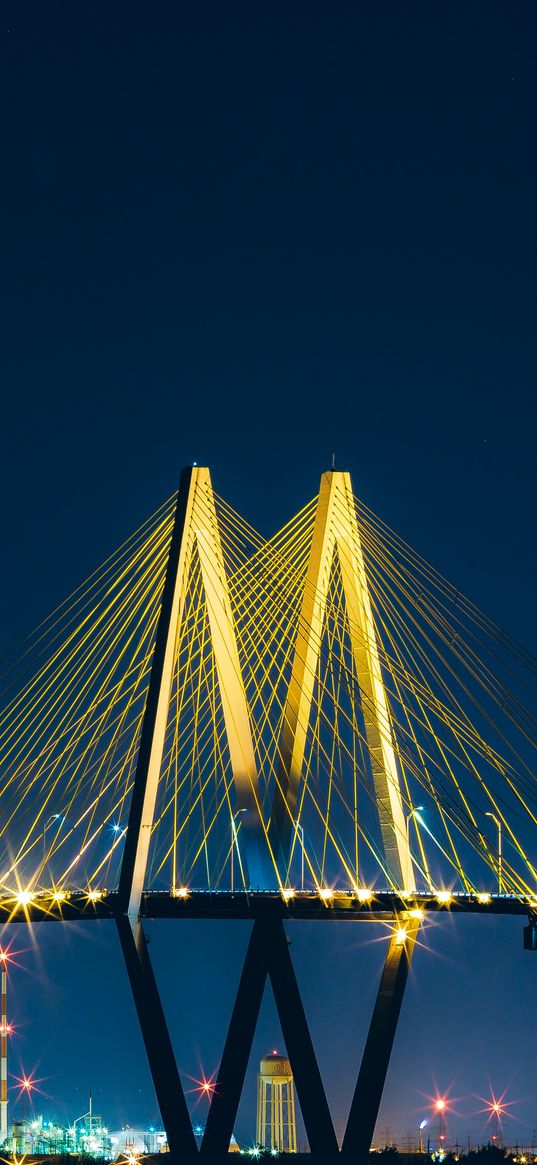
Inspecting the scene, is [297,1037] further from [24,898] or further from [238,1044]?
[24,898]

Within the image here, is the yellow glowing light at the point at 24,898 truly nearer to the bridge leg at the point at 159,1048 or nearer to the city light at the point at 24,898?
the city light at the point at 24,898

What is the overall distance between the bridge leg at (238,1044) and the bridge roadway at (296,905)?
0.74m

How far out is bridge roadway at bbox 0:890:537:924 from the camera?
1959 inches

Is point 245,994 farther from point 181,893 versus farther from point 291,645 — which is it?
point 291,645

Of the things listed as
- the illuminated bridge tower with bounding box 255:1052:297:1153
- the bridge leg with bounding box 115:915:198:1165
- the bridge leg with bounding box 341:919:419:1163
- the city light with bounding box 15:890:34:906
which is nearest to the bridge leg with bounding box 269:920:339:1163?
the bridge leg with bounding box 341:919:419:1163

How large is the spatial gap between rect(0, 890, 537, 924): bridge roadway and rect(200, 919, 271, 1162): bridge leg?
29.2 inches

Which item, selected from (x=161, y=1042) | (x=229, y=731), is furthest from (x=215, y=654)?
(x=161, y=1042)

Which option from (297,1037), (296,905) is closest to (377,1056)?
(297,1037)

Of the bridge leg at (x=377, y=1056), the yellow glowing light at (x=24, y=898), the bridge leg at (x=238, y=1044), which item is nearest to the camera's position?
the bridge leg at (x=238, y=1044)

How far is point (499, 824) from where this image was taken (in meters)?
54.5

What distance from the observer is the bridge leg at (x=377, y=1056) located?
1982 inches

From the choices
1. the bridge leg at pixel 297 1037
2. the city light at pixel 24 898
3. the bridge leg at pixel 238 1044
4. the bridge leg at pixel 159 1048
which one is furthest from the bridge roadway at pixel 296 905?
the city light at pixel 24 898

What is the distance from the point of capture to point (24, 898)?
53156mm

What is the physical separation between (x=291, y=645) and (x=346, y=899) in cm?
621
